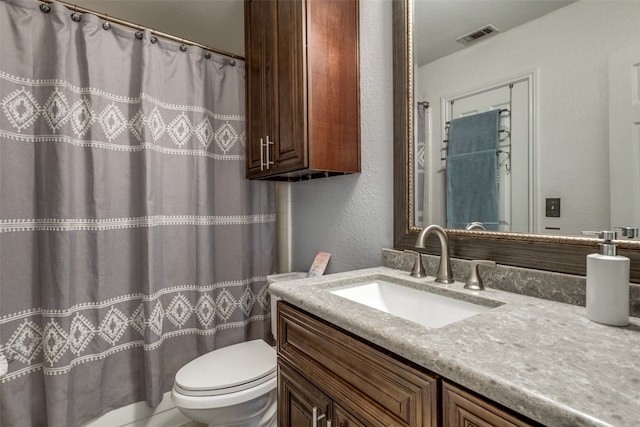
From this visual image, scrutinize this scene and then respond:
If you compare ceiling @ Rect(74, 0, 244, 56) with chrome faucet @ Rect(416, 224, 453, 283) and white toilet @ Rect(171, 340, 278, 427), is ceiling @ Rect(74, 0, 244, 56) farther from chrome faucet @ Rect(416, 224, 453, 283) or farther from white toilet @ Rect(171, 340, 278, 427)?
white toilet @ Rect(171, 340, 278, 427)

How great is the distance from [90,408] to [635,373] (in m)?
1.85

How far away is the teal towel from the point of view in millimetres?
954

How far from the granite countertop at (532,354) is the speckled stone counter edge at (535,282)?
0.03 meters

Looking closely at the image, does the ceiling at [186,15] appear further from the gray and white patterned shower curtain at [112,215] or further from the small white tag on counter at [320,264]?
the small white tag on counter at [320,264]

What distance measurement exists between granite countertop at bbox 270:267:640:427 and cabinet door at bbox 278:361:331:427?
21cm

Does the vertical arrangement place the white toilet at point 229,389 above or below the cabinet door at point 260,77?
below

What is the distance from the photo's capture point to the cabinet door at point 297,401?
0.75 m

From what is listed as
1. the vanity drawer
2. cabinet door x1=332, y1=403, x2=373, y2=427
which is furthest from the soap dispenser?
cabinet door x1=332, y1=403, x2=373, y2=427

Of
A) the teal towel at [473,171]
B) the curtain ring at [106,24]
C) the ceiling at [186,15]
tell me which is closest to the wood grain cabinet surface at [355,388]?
the teal towel at [473,171]

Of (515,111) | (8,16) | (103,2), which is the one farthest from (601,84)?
(103,2)

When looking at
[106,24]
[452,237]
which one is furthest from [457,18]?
[106,24]

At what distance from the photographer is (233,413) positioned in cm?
123

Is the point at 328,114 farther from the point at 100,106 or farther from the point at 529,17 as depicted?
the point at 100,106

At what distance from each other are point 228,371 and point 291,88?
1210 millimetres
